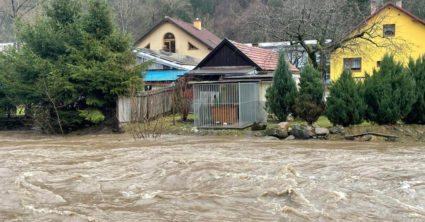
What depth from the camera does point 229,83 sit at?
676 inches

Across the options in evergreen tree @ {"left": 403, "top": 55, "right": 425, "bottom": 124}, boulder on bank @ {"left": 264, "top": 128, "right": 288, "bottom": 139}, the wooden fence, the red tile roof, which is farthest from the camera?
the red tile roof

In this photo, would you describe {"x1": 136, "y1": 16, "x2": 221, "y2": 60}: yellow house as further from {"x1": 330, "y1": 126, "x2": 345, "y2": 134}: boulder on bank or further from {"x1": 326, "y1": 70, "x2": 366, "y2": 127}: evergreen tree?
{"x1": 330, "y1": 126, "x2": 345, "y2": 134}: boulder on bank

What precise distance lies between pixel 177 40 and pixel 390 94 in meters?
26.5

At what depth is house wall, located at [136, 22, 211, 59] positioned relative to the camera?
125 feet

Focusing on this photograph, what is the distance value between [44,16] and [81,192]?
14990mm

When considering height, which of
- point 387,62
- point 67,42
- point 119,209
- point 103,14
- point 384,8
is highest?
point 384,8

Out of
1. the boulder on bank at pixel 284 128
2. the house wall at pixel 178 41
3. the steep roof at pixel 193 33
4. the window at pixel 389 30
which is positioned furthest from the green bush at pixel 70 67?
the window at pixel 389 30

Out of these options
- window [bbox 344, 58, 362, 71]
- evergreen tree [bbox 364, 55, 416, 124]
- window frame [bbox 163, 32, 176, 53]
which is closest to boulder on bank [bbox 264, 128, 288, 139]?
evergreen tree [bbox 364, 55, 416, 124]

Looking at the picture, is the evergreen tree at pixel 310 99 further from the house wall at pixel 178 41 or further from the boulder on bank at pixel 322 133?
the house wall at pixel 178 41

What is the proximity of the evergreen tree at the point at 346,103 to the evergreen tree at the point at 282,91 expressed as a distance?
198cm

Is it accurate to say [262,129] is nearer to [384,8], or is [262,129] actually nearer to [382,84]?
[382,84]

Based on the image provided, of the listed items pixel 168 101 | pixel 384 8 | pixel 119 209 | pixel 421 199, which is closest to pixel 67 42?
pixel 168 101

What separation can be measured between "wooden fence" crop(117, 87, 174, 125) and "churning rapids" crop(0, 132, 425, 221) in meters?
5.40

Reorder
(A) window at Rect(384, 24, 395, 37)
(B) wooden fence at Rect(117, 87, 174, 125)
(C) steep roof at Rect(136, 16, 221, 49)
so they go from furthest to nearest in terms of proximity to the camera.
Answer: (C) steep roof at Rect(136, 16, 221, 49) < (A) window at Rect(384, 24, 395, 37) < (B) wooden fence at Rect(117, 87, 174, 125)
